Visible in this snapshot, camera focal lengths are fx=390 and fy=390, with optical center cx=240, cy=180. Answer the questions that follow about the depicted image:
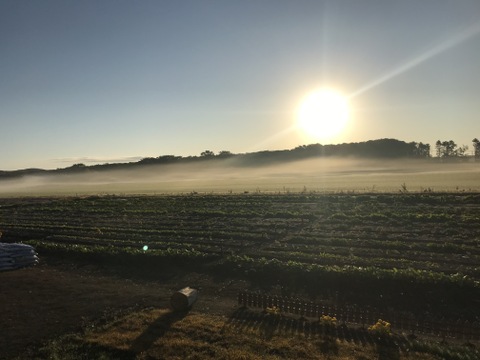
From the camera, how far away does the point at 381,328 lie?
69.2ft

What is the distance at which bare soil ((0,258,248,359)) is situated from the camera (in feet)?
74.3

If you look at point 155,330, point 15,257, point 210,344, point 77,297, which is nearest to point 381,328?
point 210,344

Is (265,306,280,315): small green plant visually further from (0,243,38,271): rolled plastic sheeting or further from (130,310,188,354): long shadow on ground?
(0,243,38,271): rolled plastic sheeting

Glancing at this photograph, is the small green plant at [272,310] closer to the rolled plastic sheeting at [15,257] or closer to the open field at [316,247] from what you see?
the open field at [316,247]

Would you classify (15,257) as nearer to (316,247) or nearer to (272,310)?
(272,310)

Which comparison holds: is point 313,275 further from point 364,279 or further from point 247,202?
point 247,202

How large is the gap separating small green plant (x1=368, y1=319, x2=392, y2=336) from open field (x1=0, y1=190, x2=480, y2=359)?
84cm

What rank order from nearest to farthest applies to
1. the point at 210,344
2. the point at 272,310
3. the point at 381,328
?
the point at 210,344
the point at 381,328
the point at 272,310

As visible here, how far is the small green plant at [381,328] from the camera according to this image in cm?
2100

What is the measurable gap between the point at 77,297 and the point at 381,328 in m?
20.8

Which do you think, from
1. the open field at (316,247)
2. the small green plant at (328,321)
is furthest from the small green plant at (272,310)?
the small green plant at (328,321)

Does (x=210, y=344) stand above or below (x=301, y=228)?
below

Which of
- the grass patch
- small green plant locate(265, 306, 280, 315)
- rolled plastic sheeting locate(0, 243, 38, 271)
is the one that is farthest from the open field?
rolled plastic sheeting locate(0, 243, 38, 271)

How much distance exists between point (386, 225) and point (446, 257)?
15104mm
